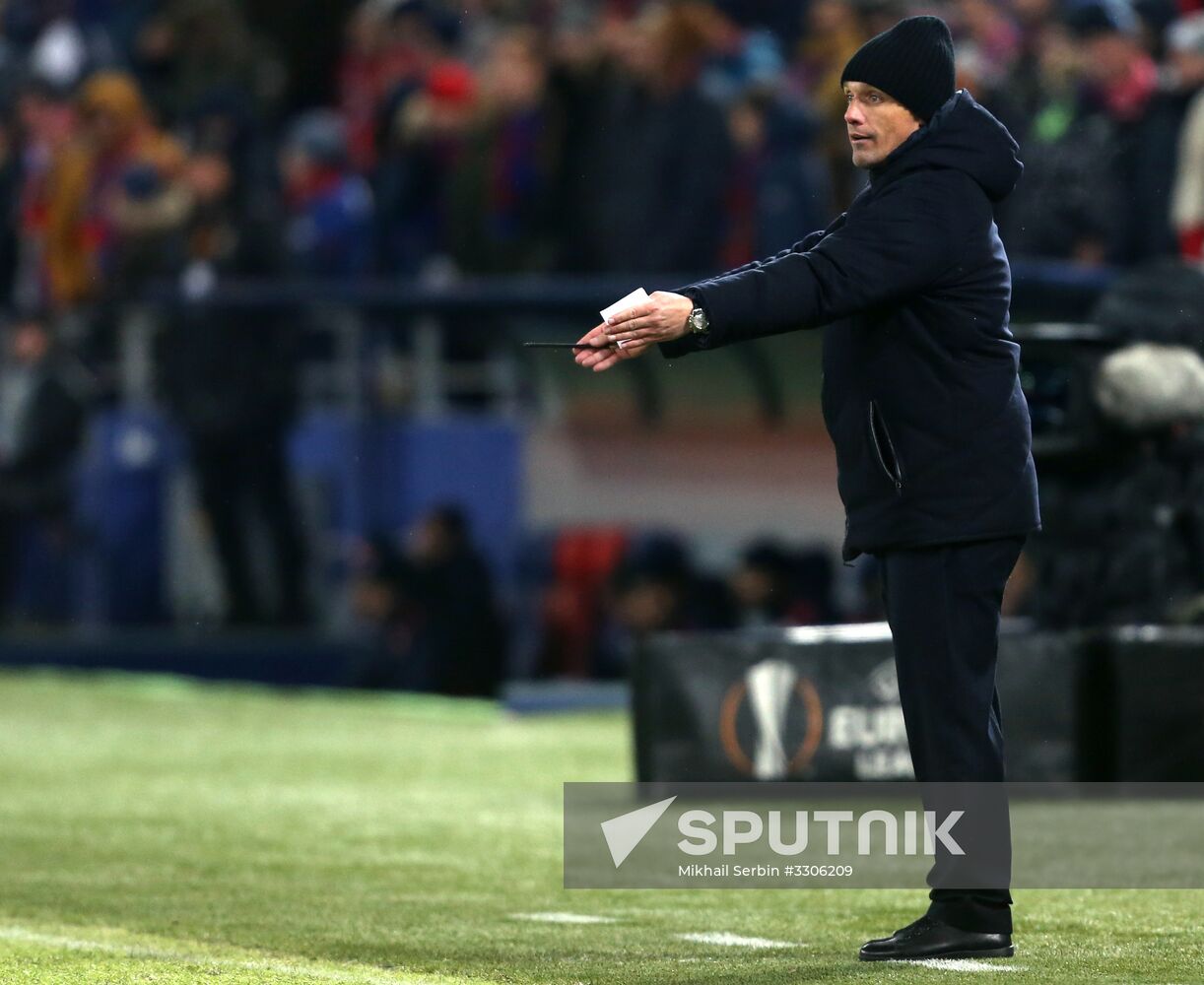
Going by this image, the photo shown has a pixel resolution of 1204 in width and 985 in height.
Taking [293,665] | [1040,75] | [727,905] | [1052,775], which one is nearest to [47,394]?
[293,665]

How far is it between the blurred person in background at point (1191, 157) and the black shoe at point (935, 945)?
700 centimetres

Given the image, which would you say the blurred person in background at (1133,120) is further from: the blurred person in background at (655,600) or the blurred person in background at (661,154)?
the blurred person in background at (655,600)

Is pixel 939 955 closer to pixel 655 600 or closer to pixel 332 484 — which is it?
pixel 655 600

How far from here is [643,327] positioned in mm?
5281

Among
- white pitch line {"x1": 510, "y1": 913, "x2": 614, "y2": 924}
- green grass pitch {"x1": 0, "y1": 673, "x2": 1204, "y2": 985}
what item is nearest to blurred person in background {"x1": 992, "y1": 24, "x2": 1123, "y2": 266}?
green grass pitch {"x1": 0, "y1": 673, "x2": 1204, "y2": 985}

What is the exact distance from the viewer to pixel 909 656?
5.66 m

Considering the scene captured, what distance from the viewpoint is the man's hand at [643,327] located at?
5273mm

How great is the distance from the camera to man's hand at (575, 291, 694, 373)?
17.3ft

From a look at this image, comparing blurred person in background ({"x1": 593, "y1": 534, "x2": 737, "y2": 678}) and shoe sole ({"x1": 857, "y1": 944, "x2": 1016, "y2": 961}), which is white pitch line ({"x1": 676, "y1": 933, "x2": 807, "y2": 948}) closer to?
shoe sole ({"x1": 857, "y1": 944, "x2": 1016, "y2": 961})

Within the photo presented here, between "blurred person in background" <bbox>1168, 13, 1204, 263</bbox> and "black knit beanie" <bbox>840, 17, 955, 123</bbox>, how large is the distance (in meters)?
6.77

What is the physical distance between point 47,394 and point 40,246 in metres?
1.86

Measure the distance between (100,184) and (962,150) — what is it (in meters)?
12.6

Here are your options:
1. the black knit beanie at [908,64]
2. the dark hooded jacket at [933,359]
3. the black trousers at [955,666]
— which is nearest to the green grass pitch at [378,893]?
the black trousers at [955,666]

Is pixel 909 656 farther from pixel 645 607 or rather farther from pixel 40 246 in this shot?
pixel 40 246
